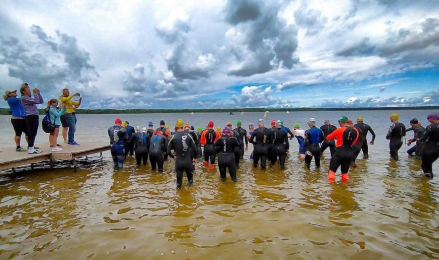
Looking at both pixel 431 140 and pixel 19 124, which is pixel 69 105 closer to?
pixel 19 124

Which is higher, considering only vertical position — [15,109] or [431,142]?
[15,109]

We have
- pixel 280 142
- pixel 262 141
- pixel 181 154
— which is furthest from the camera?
pixel 280 142

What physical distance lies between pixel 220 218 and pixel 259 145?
5582 mm

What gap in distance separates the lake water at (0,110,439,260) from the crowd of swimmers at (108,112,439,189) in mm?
862

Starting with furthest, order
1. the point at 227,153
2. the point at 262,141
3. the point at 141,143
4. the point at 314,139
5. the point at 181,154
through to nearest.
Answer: the point at 141,143 < the point at 262,141 < the point at 314,139 < the point at 227,153 < the point at 181,154

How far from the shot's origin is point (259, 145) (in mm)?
10656

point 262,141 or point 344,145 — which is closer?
point 344,145

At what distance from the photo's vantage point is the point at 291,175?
384 inches

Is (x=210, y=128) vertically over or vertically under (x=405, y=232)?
over

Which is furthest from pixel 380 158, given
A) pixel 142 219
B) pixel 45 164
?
pixel 45 164

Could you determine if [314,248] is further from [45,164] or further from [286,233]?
[45,164]

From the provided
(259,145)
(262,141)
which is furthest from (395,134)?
(259,145)

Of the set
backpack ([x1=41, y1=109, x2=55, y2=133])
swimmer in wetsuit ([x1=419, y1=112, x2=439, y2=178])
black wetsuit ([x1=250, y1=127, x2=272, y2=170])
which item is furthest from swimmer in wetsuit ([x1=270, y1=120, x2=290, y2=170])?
backpack ([x1=41, y1=109, x2=55, y2=133])

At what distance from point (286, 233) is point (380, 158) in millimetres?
11651
